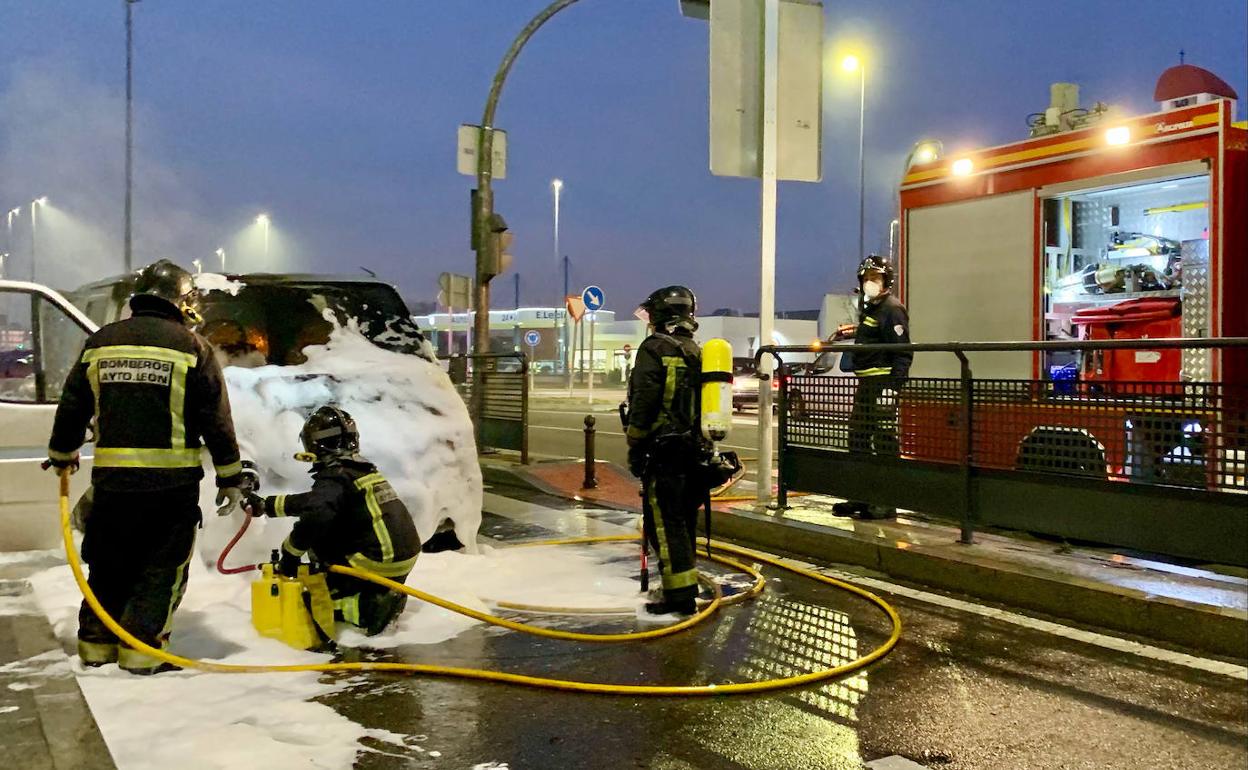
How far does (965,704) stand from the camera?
388 cm

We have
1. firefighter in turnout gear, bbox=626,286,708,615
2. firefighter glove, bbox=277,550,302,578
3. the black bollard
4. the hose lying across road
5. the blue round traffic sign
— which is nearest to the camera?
the hose lying across road

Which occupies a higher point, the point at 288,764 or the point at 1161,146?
the point at 1161,146

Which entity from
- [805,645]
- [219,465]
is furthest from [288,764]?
[805,645]

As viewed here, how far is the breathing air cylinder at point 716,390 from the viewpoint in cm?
493

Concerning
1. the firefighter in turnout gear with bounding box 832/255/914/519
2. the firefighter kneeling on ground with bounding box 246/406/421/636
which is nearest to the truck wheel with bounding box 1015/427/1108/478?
the firefighter in turnout gear with bounding box 832/255/914/519

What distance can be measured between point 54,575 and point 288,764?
3.24 meters

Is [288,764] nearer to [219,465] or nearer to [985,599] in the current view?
[219,465]

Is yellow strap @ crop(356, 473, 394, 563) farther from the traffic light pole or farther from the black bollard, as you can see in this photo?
the traffic light pole

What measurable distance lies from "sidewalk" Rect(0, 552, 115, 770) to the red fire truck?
15.9 ft

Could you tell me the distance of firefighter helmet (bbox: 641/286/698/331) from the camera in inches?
206

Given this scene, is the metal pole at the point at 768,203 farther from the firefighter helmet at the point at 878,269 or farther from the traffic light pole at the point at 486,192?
the traffic light pole at the point at 486,192

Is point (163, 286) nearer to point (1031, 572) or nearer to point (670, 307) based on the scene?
point (670, 307)

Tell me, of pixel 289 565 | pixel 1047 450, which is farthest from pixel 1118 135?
pixel 289 565

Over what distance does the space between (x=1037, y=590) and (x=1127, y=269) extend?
3.63m
